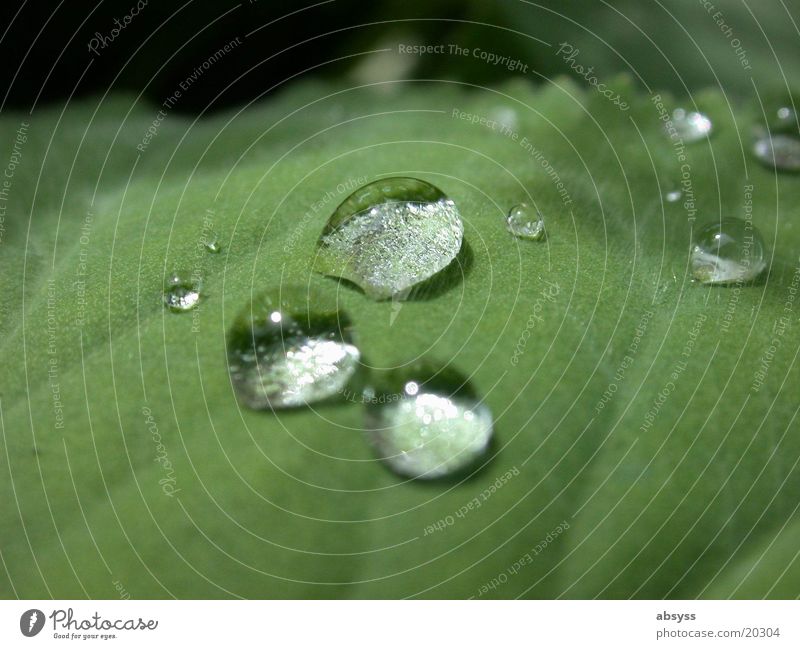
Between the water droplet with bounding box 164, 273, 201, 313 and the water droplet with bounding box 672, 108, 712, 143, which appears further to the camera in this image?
the water droplet with bounding box 672, 108, 712, 143

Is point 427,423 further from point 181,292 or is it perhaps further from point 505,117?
point 505,117

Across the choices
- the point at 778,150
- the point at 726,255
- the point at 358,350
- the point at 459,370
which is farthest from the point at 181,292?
the point at 778,150

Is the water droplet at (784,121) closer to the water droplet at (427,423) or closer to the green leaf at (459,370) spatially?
the green leaf at (459,370)

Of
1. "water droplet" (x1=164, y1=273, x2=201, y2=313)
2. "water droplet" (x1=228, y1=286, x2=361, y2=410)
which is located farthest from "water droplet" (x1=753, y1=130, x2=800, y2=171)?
"water droplet" (x1=164, y1=273, x2=201, y2=313)

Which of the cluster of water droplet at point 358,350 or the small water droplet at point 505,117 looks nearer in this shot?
the cluster of water droplet at point 358,350

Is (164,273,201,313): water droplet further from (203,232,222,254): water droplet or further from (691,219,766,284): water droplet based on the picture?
(691,219,766,284): water droplet

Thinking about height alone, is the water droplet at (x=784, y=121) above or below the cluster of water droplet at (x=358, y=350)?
above

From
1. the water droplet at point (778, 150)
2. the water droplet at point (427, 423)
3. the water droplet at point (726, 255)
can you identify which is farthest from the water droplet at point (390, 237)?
the water droplet at point (778, 150)
